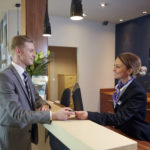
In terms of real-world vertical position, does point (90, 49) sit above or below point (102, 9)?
below

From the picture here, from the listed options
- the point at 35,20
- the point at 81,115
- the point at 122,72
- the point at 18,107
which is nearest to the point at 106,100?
the point at 35,20

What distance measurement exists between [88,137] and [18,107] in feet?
1.55

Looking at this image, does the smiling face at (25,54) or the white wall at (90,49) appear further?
the white wall at (90,49)

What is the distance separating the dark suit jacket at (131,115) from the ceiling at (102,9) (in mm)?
2904

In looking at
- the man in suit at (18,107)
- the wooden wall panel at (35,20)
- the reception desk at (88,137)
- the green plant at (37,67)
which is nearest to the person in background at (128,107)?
the reception desk at (88,137)

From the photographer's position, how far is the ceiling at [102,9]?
157 inches

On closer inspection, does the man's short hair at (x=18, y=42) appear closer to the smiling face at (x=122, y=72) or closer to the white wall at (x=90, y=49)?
the smiling face at (x=122, y=72)

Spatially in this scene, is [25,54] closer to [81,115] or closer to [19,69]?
[19,69]

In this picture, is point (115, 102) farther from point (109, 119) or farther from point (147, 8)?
point (147, 8)

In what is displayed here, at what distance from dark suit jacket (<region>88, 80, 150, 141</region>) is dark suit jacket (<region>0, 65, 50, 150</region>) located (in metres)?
0.47

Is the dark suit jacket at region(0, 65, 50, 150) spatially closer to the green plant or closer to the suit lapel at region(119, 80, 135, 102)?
the suit lapel at region(119, 80, 135, 102)

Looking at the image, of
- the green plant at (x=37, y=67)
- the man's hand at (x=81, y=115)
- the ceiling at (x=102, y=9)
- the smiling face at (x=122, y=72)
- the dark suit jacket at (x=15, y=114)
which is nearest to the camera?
the dark suit jacket at (x=15, y=114)

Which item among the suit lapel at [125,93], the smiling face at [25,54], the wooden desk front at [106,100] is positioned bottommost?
the wooden desk front at [106,100]

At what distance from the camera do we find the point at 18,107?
45.5 inches
